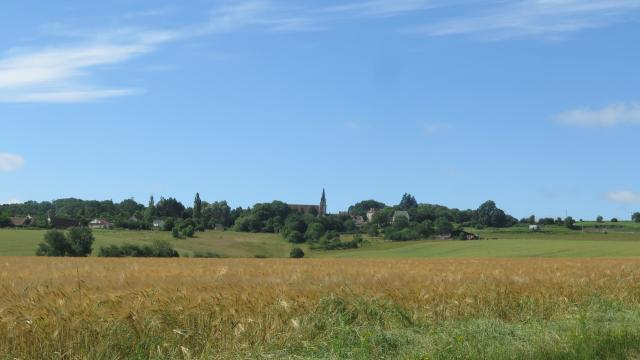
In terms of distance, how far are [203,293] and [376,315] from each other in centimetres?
274

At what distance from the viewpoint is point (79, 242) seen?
250 feet

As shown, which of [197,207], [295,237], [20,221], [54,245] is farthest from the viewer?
[197,207]

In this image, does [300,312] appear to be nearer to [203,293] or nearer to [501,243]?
[203,293]

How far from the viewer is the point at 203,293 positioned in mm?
11539

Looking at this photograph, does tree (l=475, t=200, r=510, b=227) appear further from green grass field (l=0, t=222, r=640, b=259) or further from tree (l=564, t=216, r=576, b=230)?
green grass field (l=0, t=222, r=640, b=259)

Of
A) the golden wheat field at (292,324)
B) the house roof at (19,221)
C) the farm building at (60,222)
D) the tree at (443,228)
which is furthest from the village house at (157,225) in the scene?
the golden wheat field at (292,324)

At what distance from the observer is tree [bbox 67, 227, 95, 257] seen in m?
75.6

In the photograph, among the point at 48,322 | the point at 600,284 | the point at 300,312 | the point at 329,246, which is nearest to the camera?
the point at 48,322

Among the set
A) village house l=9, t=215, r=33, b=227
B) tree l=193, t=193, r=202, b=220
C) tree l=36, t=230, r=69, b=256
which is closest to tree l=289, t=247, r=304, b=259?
tree l=36, t=230, r=69, b=256

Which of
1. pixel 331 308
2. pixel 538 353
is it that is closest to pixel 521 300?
pixel 331 308

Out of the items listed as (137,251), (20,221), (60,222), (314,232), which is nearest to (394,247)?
(314,232)

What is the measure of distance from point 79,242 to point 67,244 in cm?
141

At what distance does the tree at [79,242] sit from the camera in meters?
75.6

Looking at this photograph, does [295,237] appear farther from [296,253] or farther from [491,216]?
[491,216]
